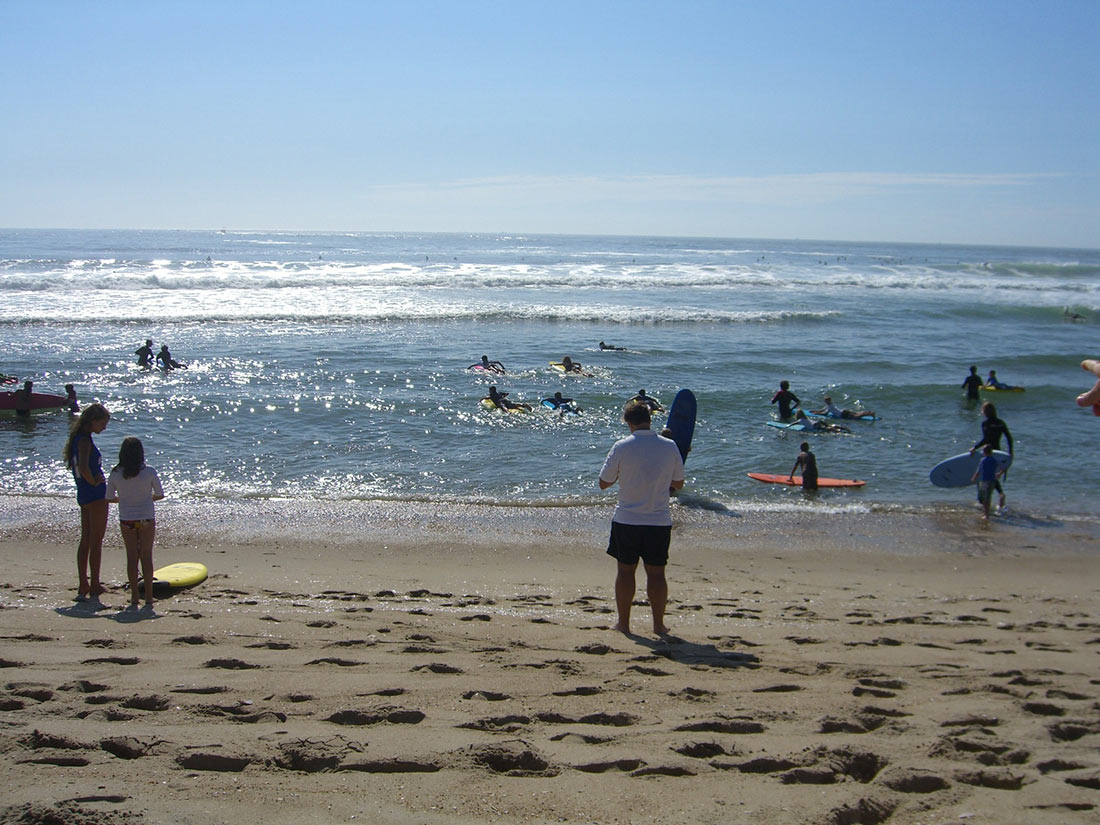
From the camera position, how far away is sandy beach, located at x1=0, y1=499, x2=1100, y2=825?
317 centimetres

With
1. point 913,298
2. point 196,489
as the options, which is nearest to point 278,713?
point 196,489

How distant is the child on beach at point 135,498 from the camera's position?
6617 mm

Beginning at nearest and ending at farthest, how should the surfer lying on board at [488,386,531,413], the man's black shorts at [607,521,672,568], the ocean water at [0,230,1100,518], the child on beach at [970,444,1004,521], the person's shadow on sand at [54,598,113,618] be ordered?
the man's black shorts at [607,521,672,568] → the person's shadow on sand at [54,598,113,618] → the child on beach at [970,444,1004,521] → the ocean water at [0,230,1100,518] → the surfer lying on board at [488,386,531,413]

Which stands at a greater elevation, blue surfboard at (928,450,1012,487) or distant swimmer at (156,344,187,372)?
distant swimmer at (156,344,187,372)

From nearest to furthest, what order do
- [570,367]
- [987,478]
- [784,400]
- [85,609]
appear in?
[85,609] < [987,478] < [784,400] < [570,367]

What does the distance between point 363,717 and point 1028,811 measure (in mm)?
2892

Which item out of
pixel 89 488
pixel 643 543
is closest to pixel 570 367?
pixel 89 488

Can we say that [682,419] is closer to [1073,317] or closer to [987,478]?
[987,478]

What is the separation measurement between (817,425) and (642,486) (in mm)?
14137

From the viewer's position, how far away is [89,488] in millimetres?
6918

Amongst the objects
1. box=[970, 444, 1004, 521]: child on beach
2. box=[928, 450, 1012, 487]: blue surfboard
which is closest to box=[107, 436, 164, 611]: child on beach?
box=[970, 444, 1004, 521]: child on beach

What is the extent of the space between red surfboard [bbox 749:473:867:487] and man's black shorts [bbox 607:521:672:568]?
8.98m

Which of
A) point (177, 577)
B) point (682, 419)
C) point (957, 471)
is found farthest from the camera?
point (682, 419)

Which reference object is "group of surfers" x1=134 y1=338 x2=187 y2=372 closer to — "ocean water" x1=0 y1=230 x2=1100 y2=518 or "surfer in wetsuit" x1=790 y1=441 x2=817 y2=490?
"ocean water" x1=0 y1=230 x2=1100 y2=518
